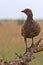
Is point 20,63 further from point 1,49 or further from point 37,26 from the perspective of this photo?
point 1,49

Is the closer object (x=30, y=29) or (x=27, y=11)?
(x=27, y=11)

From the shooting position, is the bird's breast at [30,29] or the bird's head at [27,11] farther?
the bird's breast at [30,29]

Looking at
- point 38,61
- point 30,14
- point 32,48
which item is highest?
point 30,14

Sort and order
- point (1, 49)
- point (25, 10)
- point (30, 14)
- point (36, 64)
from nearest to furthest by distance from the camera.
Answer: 1. point (25, 10)
2. point (30, 14)
3. point (36, 64)
4. point (1, 49)

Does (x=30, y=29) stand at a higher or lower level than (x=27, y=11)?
lower

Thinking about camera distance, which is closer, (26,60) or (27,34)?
(26,60)

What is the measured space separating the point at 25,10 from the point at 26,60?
76 cm

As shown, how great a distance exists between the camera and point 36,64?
8.48 m

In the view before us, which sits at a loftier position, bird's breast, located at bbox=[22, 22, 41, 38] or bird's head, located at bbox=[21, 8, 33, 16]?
bird's head, located at bbox=[21, 8, 33, 16]

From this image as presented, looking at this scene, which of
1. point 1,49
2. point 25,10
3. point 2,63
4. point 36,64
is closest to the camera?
point 2,63

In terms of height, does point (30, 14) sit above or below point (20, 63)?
above

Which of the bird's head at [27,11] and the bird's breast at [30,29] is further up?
the bird's head at [27,11]

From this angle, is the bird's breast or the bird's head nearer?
the bird's head

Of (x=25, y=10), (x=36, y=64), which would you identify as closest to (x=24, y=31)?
(x=25, y=10)
